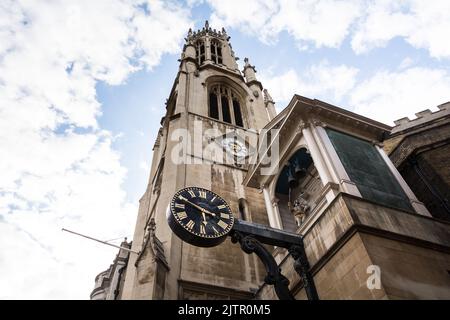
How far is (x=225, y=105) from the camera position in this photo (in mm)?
34375

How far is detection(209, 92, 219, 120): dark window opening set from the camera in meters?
32.0

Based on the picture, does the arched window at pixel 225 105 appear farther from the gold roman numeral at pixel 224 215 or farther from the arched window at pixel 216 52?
the gold roman numeral at pixel 224 215

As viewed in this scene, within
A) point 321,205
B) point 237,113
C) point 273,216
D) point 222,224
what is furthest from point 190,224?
point 237,113

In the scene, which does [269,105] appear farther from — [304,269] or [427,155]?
[304,269]

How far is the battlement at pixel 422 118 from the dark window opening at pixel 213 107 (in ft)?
47.1

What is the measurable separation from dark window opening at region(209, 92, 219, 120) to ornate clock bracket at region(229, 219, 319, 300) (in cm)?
2073

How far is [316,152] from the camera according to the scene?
517 inches

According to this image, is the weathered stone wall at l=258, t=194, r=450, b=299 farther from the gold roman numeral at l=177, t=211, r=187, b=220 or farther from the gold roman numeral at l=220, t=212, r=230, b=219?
the gold roman numeral at l=177, t=211, r=187, b=220

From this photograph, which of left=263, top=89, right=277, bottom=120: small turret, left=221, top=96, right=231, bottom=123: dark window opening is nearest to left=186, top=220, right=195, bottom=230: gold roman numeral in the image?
left=221, top=96, right=231, bottom=123: dark window opening

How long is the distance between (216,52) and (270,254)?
38.8m

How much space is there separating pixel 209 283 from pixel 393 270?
26.6ft
